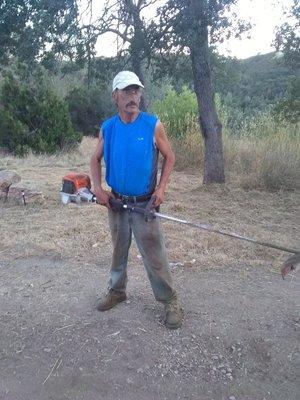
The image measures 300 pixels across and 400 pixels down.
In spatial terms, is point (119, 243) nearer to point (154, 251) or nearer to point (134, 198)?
point (154, 251)

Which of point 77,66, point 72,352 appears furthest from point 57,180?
point 72,352

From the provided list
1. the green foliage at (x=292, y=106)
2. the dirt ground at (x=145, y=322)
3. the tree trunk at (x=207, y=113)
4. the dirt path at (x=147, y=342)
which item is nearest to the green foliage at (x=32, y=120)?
the tree trunk at (x=207, y=113)

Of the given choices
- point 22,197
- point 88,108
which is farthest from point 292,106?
point 88,108

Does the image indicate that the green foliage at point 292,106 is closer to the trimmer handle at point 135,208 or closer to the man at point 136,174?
the man at point 136,174

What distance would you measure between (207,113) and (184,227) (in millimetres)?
3039

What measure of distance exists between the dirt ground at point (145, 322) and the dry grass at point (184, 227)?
0.02m

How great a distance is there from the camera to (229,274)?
4.21m

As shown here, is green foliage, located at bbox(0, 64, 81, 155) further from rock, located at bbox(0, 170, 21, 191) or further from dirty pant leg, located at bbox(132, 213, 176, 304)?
dirty pant leg, located at bbox(132, 213, 176, 304)

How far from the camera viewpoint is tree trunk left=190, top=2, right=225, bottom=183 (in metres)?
7.48

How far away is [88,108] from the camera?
2345cm

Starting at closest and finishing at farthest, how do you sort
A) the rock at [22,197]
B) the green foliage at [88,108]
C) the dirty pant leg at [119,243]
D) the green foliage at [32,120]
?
the dirty pant leg at [119,243]
the rock at [22,197]
the green foliage at [32,120]
the green foliage at [88,108]

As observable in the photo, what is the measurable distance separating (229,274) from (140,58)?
16.4ft

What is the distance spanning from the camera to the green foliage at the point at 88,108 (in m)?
23.2

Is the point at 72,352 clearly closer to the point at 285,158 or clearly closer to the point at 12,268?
the point at 12,268
